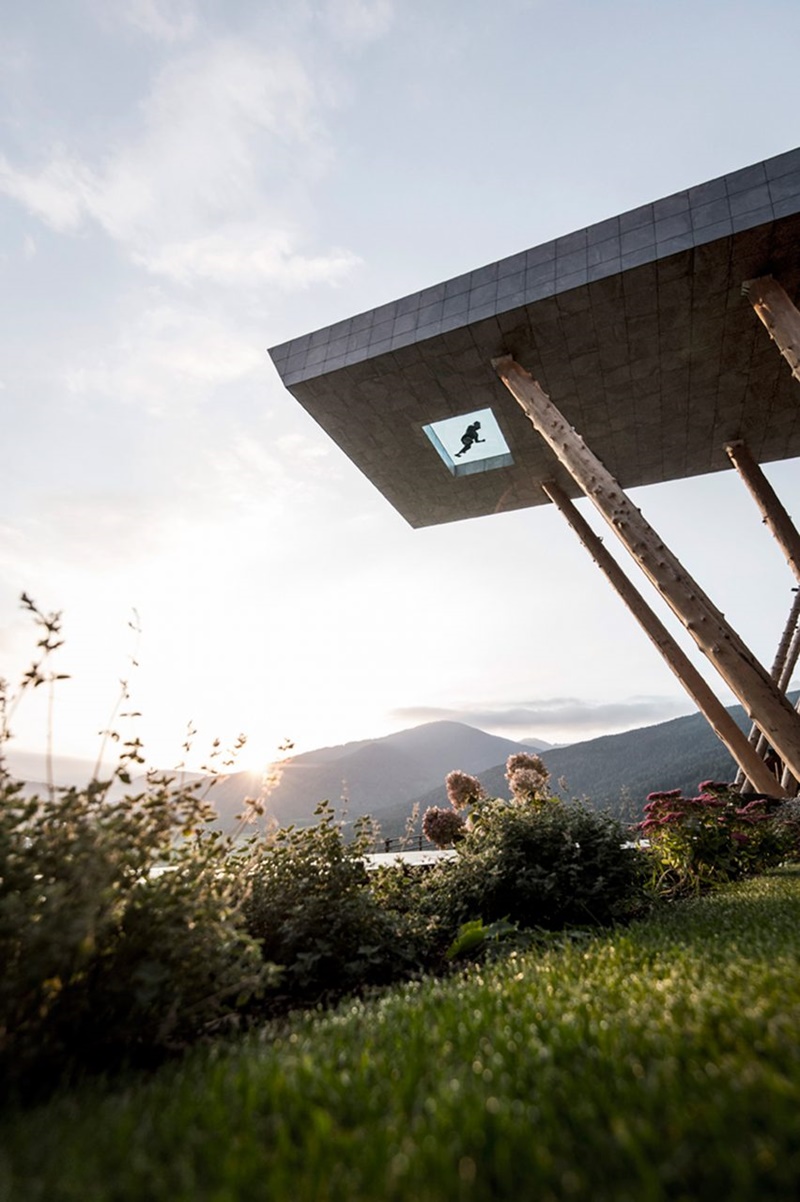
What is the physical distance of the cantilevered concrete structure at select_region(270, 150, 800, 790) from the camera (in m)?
6.06

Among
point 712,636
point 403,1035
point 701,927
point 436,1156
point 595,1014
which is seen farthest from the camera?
point 712,636

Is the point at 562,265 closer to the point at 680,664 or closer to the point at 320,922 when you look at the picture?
the point at 680,664

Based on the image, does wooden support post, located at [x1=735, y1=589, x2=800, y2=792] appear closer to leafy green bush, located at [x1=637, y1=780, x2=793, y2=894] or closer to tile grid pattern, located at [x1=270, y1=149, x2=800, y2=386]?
leafy green bush, located at [x1=637, y1=780, x2=793, y2=894]

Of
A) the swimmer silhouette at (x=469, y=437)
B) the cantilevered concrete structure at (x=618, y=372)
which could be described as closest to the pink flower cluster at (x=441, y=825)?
the cantilevered concrete structure at (x=618, y=372)

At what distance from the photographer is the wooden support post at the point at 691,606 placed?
5.23 m

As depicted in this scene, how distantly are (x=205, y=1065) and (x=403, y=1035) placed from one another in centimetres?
70

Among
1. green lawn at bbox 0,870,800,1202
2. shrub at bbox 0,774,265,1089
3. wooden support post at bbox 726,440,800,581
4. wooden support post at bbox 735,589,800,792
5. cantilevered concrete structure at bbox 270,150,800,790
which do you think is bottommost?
green lawn at bbox 0,870,800,1202

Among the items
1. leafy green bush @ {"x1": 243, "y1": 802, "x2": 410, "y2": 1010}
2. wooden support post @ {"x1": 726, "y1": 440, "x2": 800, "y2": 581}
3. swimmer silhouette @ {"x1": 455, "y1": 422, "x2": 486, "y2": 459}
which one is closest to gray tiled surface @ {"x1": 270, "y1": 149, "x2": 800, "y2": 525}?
wooden support post @ {"x1": 726, "y1": 440, "x2": 800, "y2": 581}

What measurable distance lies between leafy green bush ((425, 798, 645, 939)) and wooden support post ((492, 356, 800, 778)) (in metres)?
1.87

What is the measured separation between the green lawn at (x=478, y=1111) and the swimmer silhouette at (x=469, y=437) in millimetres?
8936

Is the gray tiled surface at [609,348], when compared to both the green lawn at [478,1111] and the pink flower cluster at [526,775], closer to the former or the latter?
the pink flower cluster at [526,775]

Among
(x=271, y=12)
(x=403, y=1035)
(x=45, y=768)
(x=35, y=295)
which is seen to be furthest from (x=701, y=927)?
(x=271, y=12)

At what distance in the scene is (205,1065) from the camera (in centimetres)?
181

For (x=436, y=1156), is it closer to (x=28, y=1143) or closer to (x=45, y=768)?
(x=28, y=1143)
